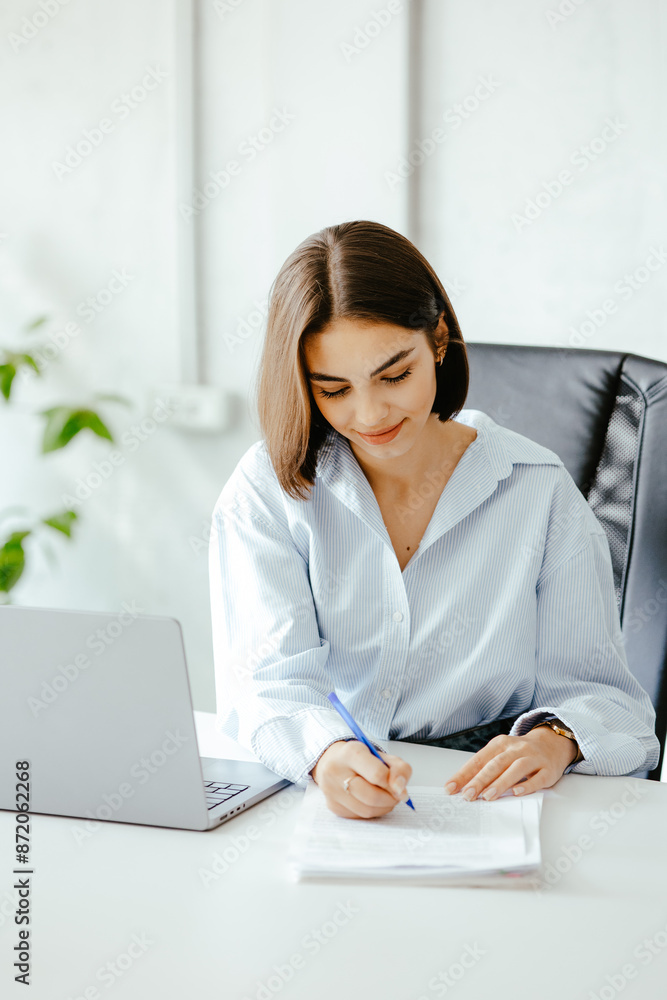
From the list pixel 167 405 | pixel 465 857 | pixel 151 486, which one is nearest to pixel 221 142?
pixel 167 405

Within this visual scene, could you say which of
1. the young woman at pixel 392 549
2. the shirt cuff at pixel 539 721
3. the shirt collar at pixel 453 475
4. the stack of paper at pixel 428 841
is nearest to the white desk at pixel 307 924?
the stack of paper at pixel 428 841

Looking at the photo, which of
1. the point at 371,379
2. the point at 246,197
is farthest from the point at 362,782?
the point at 246,197

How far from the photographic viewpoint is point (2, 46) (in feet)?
8.41

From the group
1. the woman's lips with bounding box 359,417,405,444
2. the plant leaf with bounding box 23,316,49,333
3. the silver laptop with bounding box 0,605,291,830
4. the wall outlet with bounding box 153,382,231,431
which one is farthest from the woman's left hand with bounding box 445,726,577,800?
the plant leaf with bounding box 23,316,49,333

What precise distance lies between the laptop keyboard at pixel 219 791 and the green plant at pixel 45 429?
5.16 feet

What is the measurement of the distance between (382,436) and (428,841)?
1.72 feet

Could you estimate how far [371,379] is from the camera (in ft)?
3.84

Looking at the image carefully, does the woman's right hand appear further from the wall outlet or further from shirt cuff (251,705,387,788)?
the wall outlet

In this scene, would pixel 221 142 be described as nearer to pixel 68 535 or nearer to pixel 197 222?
pixel 197 222

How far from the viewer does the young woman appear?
3.83 ft

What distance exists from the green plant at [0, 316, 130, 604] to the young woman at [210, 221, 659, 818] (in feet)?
4.12

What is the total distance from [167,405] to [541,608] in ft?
4.91

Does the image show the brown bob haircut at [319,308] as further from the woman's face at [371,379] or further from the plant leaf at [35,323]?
the plant leaf at [35,323]

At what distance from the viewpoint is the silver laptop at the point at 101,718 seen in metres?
0.85
